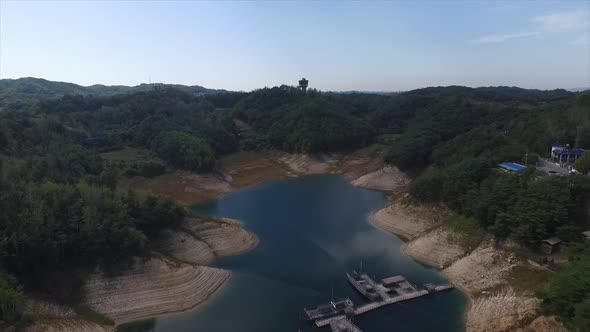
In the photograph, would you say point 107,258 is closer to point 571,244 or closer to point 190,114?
point 571,244

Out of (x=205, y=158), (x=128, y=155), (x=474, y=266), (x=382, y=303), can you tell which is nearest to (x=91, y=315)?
(x=382, y=303)

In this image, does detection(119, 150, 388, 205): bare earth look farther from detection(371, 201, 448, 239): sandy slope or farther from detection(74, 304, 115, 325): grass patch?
detection(74, 304, 115, 325): grass patch

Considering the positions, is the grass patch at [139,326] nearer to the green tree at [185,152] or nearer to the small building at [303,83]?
the green tree at [185,152]

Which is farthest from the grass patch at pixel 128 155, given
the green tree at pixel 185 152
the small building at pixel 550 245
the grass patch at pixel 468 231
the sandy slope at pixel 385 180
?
the small building at pixel 550 245

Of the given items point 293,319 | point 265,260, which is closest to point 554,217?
point 293,319

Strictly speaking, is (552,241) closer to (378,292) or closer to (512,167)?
(512,167)
